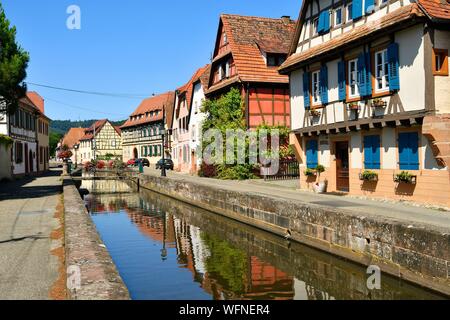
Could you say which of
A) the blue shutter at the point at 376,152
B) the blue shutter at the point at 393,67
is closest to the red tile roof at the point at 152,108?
the blue shutter at the point at 376,152

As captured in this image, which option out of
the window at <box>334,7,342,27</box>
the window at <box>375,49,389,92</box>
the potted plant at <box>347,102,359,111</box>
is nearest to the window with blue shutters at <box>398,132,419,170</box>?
the window at <box>375,49,389,92</box>

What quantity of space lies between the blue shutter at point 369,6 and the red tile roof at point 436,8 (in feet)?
7.62

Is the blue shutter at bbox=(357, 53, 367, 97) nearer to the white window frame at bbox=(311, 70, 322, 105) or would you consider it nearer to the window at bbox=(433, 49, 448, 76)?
the window at bbox=(433, 49, 448, 76)

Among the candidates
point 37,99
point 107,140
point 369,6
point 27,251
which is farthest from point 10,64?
point 107,140

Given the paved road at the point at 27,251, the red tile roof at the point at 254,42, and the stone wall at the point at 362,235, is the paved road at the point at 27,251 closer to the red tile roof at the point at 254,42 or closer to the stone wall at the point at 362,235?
the stone wall at the point at 362,235

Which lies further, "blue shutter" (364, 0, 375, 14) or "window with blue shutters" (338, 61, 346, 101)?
"window with blue shutters" (338, 61, 346, 101)

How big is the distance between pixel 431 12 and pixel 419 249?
8726mm

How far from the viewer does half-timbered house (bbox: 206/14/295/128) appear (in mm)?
31484

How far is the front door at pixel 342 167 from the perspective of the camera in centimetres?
1970

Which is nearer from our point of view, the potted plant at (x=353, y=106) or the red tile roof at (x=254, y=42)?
the potted plant at (x=353, y=106)

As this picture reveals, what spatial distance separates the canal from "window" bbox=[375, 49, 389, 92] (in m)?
6.58

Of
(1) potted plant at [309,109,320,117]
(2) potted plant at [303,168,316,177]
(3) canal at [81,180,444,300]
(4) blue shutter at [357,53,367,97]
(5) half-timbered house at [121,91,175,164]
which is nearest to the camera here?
(3) canal at [81,180,444,300]

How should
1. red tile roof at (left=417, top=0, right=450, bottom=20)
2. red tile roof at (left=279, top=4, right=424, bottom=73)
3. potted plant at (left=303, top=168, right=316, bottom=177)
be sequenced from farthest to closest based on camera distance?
potted plant at (left=303, top=168, right=316, bottom=177)
red tile roof at (left=279, top=4, right=424, bottom=73)
red tile roof at (left=417, top=0, right=450, bottom=20)

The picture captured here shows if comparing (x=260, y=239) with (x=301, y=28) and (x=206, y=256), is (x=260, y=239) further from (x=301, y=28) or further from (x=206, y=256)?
(x=301, y=28)
